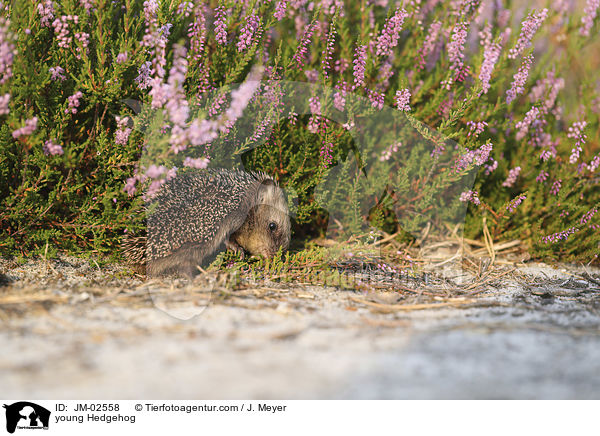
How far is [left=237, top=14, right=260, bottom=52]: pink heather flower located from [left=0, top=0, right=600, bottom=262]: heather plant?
0.01 metres

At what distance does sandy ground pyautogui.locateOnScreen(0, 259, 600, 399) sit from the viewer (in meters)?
1.83

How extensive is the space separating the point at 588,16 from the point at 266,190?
3325mm

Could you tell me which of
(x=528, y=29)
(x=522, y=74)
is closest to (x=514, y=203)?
(x=522, y=74)

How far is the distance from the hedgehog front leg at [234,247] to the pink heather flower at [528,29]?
2627 millimetres

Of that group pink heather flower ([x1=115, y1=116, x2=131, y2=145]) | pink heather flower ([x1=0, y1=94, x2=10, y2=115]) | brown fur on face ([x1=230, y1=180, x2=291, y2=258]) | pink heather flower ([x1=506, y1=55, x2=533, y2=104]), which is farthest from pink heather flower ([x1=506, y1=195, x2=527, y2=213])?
pink heather flower ([x1=0, y1=94, x2=10, y2=115])

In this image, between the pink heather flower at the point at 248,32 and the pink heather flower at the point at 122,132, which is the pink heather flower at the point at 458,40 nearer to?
the pink heather flower at the point at 248,32

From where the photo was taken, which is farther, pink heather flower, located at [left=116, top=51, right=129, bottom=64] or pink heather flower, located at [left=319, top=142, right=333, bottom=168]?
pink heather flower, located at [left=319, top=142, right=333, bottom=168]

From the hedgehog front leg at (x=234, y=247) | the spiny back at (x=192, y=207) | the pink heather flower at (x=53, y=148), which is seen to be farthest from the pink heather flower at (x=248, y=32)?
the hedgehog front leg at (x=234, y=247)

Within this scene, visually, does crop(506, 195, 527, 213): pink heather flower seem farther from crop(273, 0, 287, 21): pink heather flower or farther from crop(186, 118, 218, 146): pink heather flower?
crop(186, 118, 218, 146): pink heather flower

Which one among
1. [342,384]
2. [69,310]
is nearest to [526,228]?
[342,384]

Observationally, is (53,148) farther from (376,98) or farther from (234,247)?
(376,98)

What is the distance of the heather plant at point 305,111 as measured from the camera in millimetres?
2986
